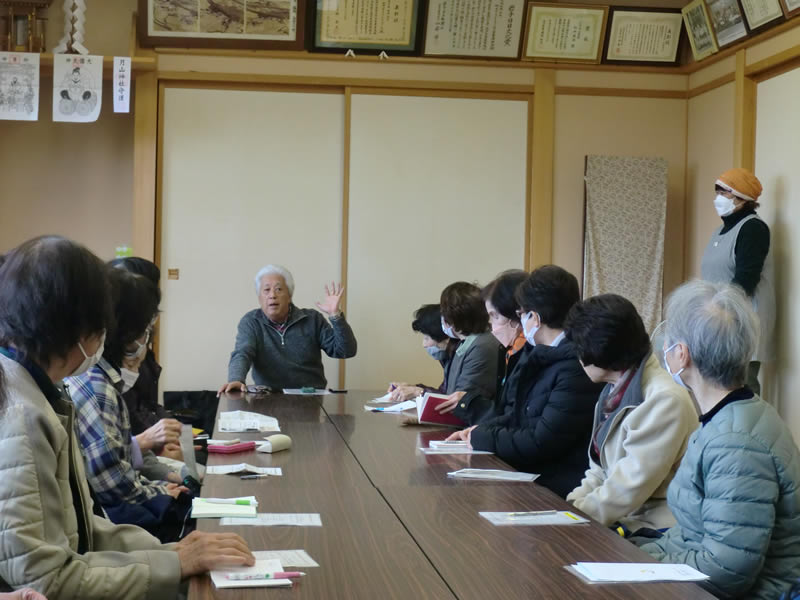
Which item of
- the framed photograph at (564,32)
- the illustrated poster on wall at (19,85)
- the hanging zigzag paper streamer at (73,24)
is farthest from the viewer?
the framed photograph at (564,32)

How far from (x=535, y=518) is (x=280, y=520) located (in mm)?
563

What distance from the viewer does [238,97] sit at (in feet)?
19.2

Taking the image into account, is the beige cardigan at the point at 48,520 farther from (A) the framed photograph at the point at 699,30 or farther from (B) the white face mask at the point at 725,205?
(A) the framed photograph at the point at 699,30

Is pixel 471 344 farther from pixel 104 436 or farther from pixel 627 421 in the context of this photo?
pixel 104 436

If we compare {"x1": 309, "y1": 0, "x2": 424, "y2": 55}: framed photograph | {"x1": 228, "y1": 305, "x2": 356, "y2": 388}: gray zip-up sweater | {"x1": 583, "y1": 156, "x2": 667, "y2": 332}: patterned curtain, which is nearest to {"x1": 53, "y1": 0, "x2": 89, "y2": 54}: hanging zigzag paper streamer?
{"x1": 309, "y1": 0, "x2": 424, "y2": 55}: framed photograph

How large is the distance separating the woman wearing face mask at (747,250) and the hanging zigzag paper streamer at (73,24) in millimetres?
3744

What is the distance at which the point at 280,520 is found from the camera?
6.69 ft

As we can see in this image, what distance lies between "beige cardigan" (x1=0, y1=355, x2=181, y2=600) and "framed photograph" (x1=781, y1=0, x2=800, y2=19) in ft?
14.3

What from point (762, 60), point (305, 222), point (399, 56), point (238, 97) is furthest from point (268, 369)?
point (762, 60)

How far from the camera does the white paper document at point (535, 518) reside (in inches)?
81.7

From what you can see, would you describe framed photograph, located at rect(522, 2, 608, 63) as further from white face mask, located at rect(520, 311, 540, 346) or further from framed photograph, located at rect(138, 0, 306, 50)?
white face mask, located at rect(520, 311, 540, 346)

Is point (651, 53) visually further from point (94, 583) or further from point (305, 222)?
point (94, 583)

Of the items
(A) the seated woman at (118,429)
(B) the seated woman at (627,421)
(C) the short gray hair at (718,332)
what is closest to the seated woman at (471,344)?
(B) the seated woman at (627,421)

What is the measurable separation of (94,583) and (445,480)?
1.15 meters
